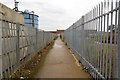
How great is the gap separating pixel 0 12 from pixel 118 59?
391 cm

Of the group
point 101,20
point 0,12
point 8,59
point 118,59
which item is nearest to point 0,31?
point 0,12

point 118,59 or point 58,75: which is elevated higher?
point 118,59

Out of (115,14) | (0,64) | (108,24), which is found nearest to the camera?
(115,14)

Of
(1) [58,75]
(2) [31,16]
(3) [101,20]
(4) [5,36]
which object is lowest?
(1) [58,75]

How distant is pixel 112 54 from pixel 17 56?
201 inches

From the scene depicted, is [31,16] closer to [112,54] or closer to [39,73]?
[39,73]

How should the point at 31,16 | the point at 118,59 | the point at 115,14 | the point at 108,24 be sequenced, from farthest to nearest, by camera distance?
the point at 31,16 → the point at 108,24 → the point at 115,14 → the point at 118,59

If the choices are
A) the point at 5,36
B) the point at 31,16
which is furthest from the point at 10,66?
the point at 31,16

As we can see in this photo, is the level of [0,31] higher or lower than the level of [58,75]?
higher

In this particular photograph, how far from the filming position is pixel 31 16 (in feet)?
119

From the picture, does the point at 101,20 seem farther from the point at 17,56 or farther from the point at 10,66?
the point at 17,56

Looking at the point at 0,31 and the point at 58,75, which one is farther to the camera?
the point at 58,75

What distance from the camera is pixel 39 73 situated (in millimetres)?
10523

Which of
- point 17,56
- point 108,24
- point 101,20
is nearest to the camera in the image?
point 108,24
